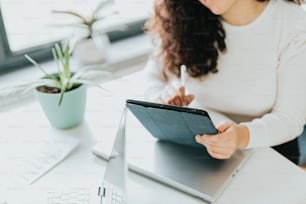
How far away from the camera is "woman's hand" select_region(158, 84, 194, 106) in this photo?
1052 mm

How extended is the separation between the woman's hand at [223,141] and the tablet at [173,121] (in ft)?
0.08

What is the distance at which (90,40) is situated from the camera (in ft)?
4.42

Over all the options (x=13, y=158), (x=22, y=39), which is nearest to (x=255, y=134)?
(x=13, y=158)

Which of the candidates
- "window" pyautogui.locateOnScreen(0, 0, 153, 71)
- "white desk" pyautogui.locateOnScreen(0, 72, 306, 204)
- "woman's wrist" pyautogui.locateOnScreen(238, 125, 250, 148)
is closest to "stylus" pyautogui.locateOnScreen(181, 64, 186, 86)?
"white desk" pyautogui.locateOnScreen(0, 72, 306, 204)

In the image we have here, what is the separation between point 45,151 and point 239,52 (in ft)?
1.83

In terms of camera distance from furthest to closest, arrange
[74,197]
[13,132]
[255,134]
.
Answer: [13,132] → [255,134] → [74,197]

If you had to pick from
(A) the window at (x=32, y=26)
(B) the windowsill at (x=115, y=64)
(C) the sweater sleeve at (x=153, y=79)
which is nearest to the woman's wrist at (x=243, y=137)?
(C) the sweater sleeve at (x=153, y=79)

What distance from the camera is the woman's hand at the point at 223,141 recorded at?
0.82m

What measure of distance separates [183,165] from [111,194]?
0.58 ft

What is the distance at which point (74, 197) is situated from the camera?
79 centimetres

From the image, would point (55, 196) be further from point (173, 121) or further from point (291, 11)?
point (291, 11)

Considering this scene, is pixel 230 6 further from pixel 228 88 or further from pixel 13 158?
pixel 13 158

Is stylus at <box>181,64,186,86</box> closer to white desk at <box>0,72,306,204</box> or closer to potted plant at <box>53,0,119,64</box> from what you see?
white desk at <box>0,72,306,204</box>

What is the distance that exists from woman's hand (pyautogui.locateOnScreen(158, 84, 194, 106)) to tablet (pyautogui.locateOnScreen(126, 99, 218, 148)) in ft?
0.53
